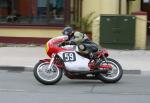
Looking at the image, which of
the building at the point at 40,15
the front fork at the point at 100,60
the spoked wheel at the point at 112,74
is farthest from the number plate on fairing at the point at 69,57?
the building at the point at 40,15

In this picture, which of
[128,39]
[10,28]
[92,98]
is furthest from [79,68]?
[10,28]

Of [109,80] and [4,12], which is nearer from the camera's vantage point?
[109,80]

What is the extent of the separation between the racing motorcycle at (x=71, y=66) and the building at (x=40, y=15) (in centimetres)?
790

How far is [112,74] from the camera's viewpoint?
1265cm

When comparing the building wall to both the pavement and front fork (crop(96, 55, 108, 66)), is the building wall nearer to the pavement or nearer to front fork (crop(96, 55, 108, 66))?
the pavement

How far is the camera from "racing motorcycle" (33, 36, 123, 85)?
488 inches

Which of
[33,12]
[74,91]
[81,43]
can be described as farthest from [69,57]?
[33,12]

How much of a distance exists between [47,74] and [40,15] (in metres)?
8.66

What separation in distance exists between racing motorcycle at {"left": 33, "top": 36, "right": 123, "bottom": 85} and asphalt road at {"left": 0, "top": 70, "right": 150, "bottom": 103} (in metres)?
0.19

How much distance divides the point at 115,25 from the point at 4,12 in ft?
15.1

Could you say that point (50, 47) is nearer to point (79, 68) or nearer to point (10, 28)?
point (79, 68)

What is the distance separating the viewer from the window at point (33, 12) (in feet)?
67.7

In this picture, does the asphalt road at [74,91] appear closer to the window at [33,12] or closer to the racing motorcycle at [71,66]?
the racing motorcycle at [71,66]

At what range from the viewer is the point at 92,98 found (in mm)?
10578
